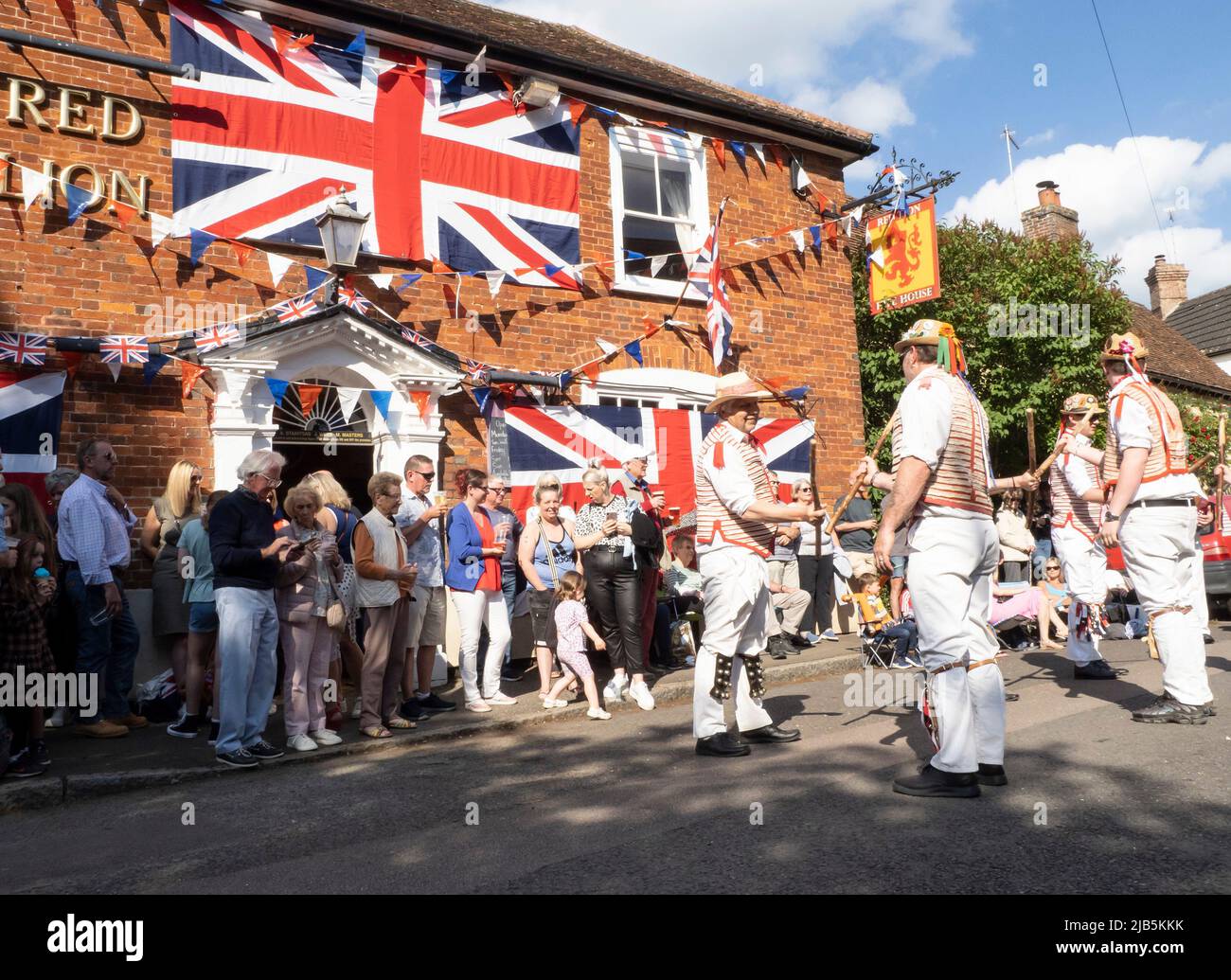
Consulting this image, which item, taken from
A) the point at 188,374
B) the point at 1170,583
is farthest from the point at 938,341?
the point at 188,374

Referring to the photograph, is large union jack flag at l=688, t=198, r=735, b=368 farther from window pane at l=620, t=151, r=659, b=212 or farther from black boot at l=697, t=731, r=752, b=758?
black boot at l=697, t=731, r=752, b=758

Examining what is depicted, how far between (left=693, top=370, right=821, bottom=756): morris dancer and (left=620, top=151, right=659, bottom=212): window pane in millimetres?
6479

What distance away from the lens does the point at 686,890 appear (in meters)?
3.36

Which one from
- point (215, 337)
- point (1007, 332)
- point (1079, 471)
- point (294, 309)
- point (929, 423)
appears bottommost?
point (1079, 471)

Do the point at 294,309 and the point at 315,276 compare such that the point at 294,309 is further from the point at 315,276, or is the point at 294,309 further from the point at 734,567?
the point at 734,567

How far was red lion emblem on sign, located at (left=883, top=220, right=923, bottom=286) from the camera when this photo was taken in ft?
40.2

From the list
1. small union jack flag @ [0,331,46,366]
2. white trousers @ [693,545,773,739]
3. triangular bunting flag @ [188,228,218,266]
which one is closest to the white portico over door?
triangular bunting flag @ [188,228,218,266]

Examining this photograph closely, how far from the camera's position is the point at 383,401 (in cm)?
949

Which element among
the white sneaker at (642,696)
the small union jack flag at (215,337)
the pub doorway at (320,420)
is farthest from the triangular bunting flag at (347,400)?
the white sneaker at (642,696)

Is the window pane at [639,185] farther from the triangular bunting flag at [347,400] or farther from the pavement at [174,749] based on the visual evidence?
the pavement at [174,749]

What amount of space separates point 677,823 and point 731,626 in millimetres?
1654

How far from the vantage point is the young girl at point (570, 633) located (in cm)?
759

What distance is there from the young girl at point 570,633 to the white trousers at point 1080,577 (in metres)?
3.77
